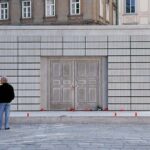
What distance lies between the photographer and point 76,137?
13.2 m

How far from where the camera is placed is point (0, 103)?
1555 cm

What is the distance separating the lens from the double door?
65.2ft

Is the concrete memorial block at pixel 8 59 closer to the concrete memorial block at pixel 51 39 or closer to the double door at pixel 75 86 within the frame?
the concrete memorial block at pixel 51 39

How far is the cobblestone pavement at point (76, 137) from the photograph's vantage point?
11.6 m

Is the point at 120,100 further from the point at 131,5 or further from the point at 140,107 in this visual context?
the point at 131,5

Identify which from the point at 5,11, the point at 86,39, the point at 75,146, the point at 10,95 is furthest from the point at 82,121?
the point at 5,11

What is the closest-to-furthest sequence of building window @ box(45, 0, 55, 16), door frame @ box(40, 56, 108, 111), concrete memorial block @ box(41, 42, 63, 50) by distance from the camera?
concrete memorial block @ box(41, 42, 63, 50), door frame @ box(40, 56, 108, 111), building window @ box(45, 0, 55, 16)

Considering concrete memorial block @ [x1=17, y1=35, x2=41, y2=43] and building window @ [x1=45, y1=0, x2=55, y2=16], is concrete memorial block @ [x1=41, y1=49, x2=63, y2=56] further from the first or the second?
building window @ [x1=45, y1=0, x2=55, y2=16]

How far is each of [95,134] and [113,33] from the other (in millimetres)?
6531

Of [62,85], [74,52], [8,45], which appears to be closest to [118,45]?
[74,52]

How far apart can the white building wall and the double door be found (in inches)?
16.3

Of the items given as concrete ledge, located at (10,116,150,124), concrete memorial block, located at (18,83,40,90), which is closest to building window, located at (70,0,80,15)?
concrete memorial block, located at (18,83,40,90)

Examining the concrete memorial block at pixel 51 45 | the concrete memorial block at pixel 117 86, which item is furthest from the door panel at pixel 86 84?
the concrete memorial block at pixel 51 45

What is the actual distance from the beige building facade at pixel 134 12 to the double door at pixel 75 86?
1211 inches
